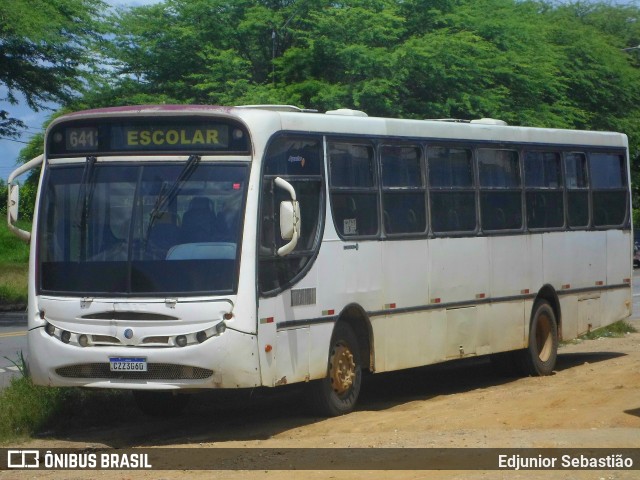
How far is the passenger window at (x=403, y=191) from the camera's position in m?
13.6

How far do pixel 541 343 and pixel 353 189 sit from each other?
16.5 ft

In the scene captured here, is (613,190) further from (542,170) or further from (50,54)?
(50,54)

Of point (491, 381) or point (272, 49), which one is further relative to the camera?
point (272, 49)

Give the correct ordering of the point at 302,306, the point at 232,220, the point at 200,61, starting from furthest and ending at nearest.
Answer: the point at 200,61 → the point at 302,306 → the point at 232,220

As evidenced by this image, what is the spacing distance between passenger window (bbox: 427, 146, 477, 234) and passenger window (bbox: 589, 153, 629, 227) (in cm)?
346

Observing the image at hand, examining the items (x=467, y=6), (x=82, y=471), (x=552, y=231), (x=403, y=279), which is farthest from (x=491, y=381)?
(x=467, y=6)

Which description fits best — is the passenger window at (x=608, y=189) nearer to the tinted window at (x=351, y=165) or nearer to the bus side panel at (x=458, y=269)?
the bus side panel at (x=458, y=269)

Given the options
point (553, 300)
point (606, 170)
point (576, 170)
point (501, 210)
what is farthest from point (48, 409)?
point (606, 170)

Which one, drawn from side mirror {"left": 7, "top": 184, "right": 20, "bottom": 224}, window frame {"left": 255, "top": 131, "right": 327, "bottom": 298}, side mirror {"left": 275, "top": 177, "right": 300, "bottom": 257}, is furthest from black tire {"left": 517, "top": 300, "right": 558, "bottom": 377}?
side mirror {"left": 7, "top": 184, "right": 20, "bottom": 224}

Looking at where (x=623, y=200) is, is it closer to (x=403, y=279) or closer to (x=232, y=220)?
(x=403, y=279)

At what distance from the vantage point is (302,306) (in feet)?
39.3

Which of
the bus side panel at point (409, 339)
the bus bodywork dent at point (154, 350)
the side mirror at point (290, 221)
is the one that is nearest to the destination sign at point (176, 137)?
the side mirror at point (290, 221)

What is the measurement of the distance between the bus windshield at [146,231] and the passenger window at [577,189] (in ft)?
23.8

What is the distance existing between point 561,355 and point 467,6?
15797mm
